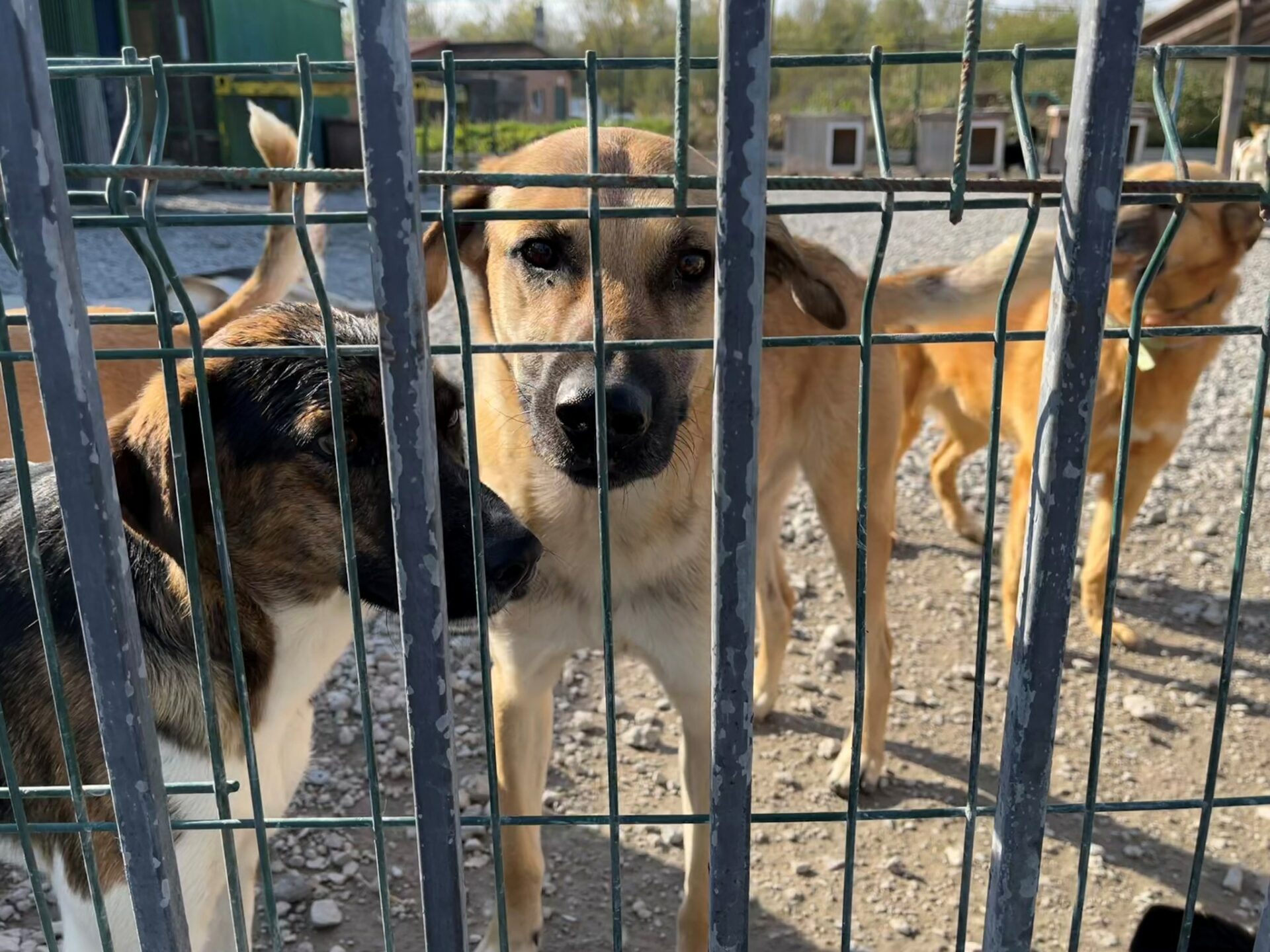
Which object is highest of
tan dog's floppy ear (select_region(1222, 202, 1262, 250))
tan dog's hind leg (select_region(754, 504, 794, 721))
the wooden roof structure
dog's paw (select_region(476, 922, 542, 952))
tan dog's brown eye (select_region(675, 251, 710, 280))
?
the wooden roof structure

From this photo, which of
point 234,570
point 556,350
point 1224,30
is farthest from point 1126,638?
point 1224,30

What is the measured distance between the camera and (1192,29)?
1395 cm

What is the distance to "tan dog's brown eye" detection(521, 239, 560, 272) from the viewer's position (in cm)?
245

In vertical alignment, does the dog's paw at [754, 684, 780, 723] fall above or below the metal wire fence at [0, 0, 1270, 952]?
below

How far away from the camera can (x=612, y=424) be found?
6.28 ft

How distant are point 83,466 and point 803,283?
62.8 inches

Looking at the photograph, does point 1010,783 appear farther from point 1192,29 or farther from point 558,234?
point 1192,29

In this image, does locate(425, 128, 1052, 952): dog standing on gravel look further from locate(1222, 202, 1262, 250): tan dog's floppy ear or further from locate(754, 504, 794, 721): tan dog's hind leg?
locate(1222, 202, 1262, 250): tan dog's floppy ear

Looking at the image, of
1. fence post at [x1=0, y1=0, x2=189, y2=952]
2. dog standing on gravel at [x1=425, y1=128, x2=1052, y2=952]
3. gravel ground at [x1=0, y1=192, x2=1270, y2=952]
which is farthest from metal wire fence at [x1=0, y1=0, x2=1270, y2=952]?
gravel ground at [x1=0, y1=192, x2=1270, y2=952]

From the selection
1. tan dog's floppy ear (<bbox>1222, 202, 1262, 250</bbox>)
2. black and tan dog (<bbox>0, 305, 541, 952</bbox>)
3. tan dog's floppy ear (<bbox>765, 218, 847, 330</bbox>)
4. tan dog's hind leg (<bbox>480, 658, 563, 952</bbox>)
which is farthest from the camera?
tan dog's floppy ear (<bbox>1222, 202, 1262, 250</bbox>)

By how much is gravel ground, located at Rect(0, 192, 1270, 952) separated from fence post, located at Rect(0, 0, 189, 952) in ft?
4.73

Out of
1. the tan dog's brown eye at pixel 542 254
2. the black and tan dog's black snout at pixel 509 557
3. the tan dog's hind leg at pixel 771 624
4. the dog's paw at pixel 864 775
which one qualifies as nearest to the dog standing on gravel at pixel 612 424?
the tan dog's brown eye at pixel 542 254

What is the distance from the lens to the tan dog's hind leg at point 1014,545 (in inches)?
171

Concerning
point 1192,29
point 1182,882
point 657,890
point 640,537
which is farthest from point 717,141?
point 1192,29
